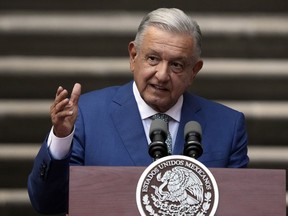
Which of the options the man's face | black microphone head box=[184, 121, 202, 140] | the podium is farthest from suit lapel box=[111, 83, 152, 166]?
the podium

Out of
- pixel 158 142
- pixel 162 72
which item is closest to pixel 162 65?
pixel 162 72

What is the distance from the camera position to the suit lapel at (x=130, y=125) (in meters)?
5.59

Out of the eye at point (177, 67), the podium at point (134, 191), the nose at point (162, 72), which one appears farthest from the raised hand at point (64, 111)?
the eye at point (177, 67)

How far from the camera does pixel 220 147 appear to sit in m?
5.73

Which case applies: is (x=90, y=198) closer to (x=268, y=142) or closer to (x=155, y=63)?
(x=155, y=63)

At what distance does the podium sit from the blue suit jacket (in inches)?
19.6

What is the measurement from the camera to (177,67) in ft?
18.7

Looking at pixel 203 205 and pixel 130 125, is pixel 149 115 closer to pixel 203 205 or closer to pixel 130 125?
pixel 130 125

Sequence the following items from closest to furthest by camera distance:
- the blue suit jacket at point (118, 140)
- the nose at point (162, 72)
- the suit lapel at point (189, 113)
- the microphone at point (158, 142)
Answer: the microphone at point (158, 142)
the blue suit jacket at point (118, 140)
the nose at point (162, 72)
the suit lapel at point (189, 113)

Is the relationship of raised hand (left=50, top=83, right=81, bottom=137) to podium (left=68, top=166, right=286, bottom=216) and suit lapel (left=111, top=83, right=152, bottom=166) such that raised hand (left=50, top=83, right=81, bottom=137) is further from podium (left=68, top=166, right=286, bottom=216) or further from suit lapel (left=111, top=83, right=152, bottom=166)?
suit lapel (left=111, top=83, right=152, bottom=166)

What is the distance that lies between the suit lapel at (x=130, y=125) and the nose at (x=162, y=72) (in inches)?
11.7

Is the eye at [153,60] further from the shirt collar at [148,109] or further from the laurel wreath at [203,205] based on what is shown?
the laurel wreath at [203,205]

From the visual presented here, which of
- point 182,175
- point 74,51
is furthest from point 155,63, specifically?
point 74,51

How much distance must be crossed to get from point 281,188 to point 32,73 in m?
3.16
